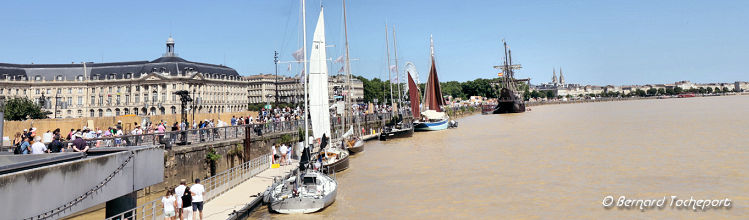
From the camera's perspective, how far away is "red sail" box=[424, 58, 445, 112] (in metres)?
62.4

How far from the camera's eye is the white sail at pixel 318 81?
1037 inches

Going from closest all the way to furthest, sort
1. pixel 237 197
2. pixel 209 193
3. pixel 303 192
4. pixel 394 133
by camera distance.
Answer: pixel 303 192 → pixel 209 193 → pixel 237 197 → pixel 394 133

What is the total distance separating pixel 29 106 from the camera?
70.8 m

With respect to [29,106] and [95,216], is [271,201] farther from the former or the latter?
[29,106]

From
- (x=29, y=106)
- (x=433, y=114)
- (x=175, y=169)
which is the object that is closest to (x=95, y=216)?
(x=175, y=169)

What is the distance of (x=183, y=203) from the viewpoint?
1441 cm

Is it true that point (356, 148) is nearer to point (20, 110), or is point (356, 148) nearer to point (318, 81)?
point (318, 81)

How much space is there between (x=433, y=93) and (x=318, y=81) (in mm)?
38406

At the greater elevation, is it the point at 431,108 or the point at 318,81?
the point at 318,81

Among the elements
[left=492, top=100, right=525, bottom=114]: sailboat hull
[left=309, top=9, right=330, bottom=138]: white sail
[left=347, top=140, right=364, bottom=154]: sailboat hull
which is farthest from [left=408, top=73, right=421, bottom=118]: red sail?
[left=492, top=100, right=525, bottom=114]: sailboat hull

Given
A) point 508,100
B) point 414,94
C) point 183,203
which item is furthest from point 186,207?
point 508,100

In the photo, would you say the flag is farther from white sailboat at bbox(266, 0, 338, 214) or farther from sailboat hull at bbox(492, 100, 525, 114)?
sailboat hull at bbox(492, 100, 525, 114)

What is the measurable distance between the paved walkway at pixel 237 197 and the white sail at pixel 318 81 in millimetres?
3449

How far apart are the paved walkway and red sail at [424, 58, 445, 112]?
39.1m
